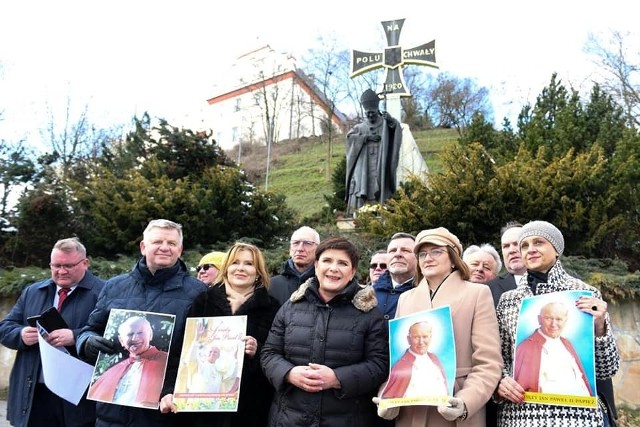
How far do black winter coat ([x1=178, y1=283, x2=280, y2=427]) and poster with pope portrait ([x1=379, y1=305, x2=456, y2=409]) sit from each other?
2.90 feet

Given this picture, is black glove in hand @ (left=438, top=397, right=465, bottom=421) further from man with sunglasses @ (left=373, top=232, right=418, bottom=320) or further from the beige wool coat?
man with sunglasses @ (left=373, top=232, right=418, bottom=320)

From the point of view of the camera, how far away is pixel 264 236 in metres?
10.9

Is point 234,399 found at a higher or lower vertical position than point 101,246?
lower

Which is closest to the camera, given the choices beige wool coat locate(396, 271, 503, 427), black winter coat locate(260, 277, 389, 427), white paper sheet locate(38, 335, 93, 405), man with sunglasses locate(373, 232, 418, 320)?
beige wool coat locate(396, 271, 503, 427)

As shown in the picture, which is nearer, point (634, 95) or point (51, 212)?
point (51, 212)

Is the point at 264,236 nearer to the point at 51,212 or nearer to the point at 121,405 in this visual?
the point at 51,212

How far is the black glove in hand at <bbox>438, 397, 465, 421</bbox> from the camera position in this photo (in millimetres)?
2414

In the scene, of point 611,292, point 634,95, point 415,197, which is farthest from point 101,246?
point 634,95

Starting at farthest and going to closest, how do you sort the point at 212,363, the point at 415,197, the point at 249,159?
the point at 249,159 < the point at 415,197 < the point at 212,363

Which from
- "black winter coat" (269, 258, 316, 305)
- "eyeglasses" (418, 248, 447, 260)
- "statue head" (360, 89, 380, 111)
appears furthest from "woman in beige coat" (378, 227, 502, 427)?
"statue head" (360, 89, 380, 111)

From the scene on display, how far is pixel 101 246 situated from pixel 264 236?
3179 millimetres

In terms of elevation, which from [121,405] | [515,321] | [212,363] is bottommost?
[121,405]

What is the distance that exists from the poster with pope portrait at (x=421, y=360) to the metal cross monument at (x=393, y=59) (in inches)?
504

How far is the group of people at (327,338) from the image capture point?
2588mm
